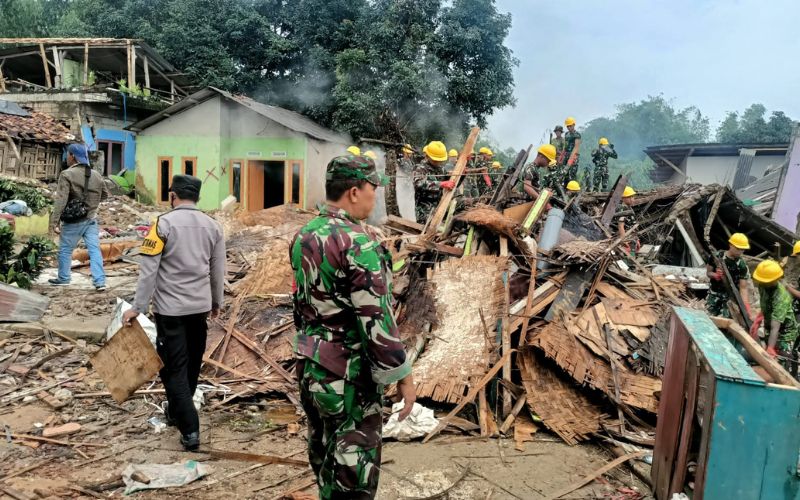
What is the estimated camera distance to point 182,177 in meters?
3.70

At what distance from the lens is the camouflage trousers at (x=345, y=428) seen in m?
2.26

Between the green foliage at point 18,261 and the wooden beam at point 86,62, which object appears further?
the wooden beam at point 86,62

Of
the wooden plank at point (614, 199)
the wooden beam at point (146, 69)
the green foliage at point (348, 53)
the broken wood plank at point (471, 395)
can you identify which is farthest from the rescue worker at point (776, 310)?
the wooden beam at point (146, 69)

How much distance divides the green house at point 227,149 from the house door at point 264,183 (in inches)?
1.7

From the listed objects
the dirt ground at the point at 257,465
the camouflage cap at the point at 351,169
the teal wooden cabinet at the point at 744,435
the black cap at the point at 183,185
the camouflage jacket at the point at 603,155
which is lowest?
the dirt ground at the point at 257,465

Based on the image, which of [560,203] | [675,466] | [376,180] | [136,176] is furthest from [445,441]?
[136,176]

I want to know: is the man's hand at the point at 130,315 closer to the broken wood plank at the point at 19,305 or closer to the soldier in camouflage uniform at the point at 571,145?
the broken wood plank at the point at 19,305

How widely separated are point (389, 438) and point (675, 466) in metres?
2.08

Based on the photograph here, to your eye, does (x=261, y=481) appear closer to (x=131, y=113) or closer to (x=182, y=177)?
(x=182, y=177)

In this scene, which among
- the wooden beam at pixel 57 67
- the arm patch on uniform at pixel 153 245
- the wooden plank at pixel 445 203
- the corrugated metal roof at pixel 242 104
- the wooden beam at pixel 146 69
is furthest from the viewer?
the wooden beam at pixel 146 69

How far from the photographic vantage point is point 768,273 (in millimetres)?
5715

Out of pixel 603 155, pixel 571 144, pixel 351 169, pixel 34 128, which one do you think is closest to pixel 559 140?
pixel 571 144

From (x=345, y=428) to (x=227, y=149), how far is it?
17.8 metres

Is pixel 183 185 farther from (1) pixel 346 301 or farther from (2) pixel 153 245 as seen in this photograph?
(1) pixel 346 301
